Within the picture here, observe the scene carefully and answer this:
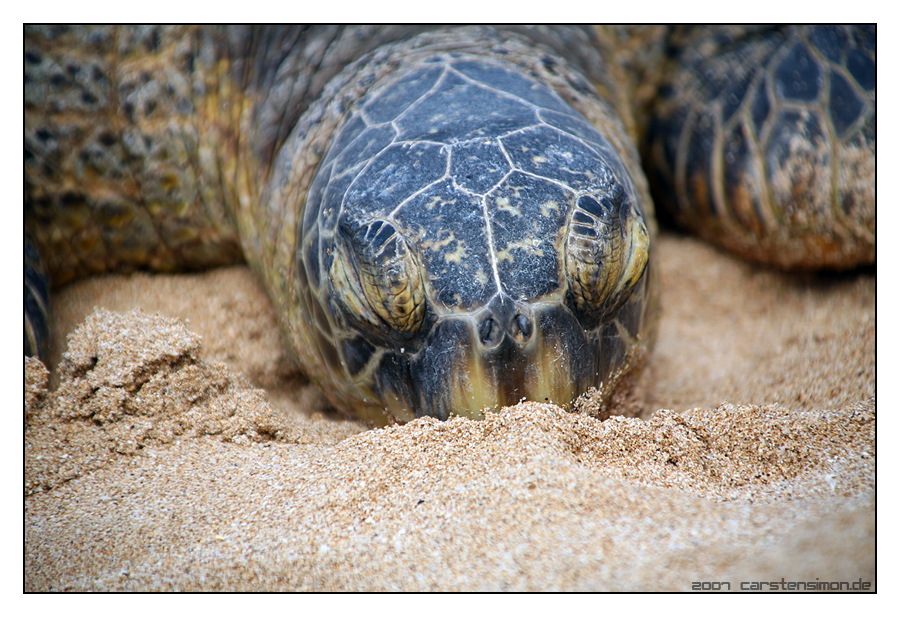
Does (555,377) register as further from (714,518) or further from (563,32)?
(563,32)

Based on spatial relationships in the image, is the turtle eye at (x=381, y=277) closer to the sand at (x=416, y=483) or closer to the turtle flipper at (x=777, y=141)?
the sand at (x=416, y=483)

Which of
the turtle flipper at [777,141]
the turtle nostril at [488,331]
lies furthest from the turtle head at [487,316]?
the turtle flipper at [777,141]

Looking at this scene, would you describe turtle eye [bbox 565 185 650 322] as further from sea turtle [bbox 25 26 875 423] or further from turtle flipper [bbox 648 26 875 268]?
turtle flipper [bbox 648 26 875 268]

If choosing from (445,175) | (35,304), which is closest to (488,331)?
(445,175)

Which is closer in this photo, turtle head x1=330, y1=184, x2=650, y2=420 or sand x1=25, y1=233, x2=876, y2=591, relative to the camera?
sand x1=25, y1=233, x2=876, y2=591

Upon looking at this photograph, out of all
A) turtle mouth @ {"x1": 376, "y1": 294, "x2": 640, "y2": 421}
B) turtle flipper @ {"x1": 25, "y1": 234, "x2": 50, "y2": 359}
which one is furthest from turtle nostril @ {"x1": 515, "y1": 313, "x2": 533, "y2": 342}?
turtle flipper @ {"x1": 25, "y1": 234, "x2": 50, "y2": 359}

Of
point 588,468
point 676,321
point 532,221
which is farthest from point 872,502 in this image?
point 676,321
